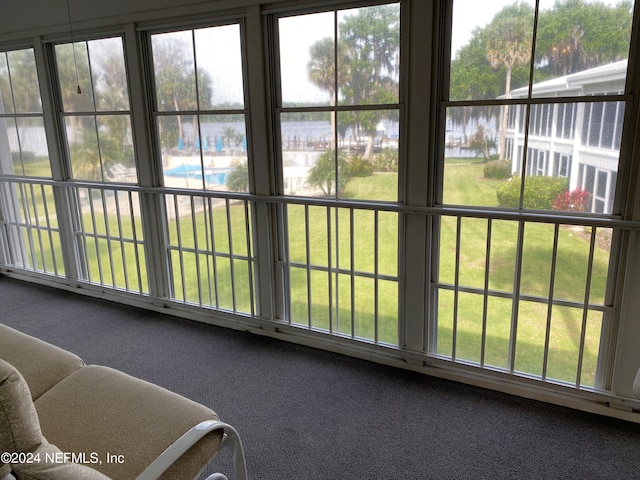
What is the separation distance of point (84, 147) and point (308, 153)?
1898 mm

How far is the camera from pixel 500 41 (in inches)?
80.6

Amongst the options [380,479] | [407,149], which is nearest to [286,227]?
[407,149]

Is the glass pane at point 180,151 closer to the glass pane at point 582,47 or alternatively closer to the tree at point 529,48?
the tree at point 529,48

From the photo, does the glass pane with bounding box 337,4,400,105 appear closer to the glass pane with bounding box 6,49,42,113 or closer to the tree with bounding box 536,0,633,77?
the tree with bounding box 536,0,633,77

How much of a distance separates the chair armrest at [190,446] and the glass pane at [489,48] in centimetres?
177

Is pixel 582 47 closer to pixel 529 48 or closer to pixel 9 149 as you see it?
pixel 529 48

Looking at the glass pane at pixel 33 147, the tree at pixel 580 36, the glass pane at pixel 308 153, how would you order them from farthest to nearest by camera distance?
the glass pane at pixel 33 147 < the glass pane at pixel 308 153 < the tree at pixel 580 36

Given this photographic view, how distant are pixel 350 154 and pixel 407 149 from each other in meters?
0.33

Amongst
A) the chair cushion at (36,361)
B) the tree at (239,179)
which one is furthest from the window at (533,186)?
the chair cushion at (36,361)

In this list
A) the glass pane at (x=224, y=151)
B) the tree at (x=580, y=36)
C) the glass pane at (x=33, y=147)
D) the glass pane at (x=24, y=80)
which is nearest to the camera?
the tree at (x=580, y=36)

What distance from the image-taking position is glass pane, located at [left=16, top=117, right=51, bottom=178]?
3639 mm

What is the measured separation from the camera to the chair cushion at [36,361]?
164 cm

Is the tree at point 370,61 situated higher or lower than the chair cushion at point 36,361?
higher

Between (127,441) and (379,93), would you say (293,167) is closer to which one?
(379,93)
